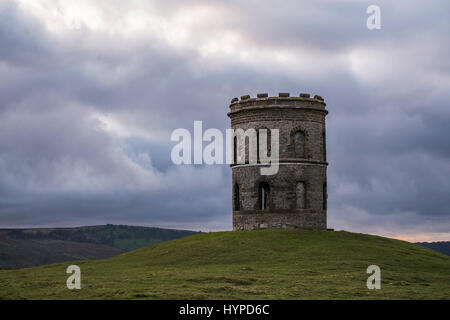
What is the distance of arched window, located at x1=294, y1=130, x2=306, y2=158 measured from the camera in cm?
5031

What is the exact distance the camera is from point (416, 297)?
27.4 m

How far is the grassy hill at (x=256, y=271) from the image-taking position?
2734 centimetres

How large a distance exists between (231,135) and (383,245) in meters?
14.3

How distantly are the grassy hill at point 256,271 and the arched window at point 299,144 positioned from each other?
6331 millimetres

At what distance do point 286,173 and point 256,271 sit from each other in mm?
16279

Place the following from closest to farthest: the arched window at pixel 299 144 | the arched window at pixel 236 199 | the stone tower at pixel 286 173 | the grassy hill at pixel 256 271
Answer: the grassy hill at pixel 256 271 < the stone tower at pixel 286 173 < the arched window at pixel 299 144 < the arched window at pixel 236 199

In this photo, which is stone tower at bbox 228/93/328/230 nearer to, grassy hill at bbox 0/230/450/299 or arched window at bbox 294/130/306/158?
arched window at bbox 294/130/306/158

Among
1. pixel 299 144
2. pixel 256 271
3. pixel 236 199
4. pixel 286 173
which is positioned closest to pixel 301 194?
pixel 286 173

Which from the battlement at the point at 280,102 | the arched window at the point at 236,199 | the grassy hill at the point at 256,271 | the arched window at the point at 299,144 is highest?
the battlement at the point at 280,102

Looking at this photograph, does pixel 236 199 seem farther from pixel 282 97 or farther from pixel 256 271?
pixel 256 271

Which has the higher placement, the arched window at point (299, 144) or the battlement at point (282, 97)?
the battlement at point (282, 97)

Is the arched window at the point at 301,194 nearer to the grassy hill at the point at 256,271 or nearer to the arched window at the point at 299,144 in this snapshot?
the arched window at the point at 299,144

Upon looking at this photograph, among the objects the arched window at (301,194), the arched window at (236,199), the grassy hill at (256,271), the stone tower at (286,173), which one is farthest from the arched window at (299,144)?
the grassy hill at (256,271)
